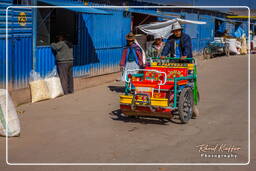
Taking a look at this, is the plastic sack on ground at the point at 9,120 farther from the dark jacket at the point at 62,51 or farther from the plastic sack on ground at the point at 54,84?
the dark jacket at the point at 62,51

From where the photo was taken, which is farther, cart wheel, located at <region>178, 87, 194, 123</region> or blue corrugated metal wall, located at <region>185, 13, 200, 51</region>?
blue corrugated metal wall, located at <region>185, 13, 200, 51</region>

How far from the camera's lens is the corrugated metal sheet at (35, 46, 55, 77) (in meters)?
12.3

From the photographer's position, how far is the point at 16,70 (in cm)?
1138

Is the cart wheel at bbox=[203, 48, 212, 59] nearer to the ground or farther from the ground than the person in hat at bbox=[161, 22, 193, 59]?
nearer to the ground

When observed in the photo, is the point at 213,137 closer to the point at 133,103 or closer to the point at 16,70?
the point at 133,103

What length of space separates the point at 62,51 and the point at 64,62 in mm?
338

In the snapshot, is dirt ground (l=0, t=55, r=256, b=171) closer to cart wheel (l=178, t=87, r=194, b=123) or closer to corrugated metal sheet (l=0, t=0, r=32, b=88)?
cart wheel (l=178, t=87, r=194, b=123)

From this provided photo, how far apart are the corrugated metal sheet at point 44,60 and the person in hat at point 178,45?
11.6ft

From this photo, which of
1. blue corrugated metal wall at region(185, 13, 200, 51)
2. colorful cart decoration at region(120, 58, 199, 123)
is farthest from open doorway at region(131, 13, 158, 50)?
colorful cart decoration at region(120, 58, 199, 123)

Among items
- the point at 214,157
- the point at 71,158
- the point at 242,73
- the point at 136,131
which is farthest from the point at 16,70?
the point at 242,73

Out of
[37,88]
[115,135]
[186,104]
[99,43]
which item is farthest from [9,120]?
[99,43]

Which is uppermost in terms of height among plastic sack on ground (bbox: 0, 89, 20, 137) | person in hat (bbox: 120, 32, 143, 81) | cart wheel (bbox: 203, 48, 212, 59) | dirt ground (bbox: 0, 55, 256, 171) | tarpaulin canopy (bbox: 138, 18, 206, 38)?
tarpaulin canopy (bbox: 138, 18, 206, 38)

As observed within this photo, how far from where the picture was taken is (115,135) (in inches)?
336

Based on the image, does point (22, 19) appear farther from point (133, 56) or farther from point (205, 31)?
point (205, 31)
